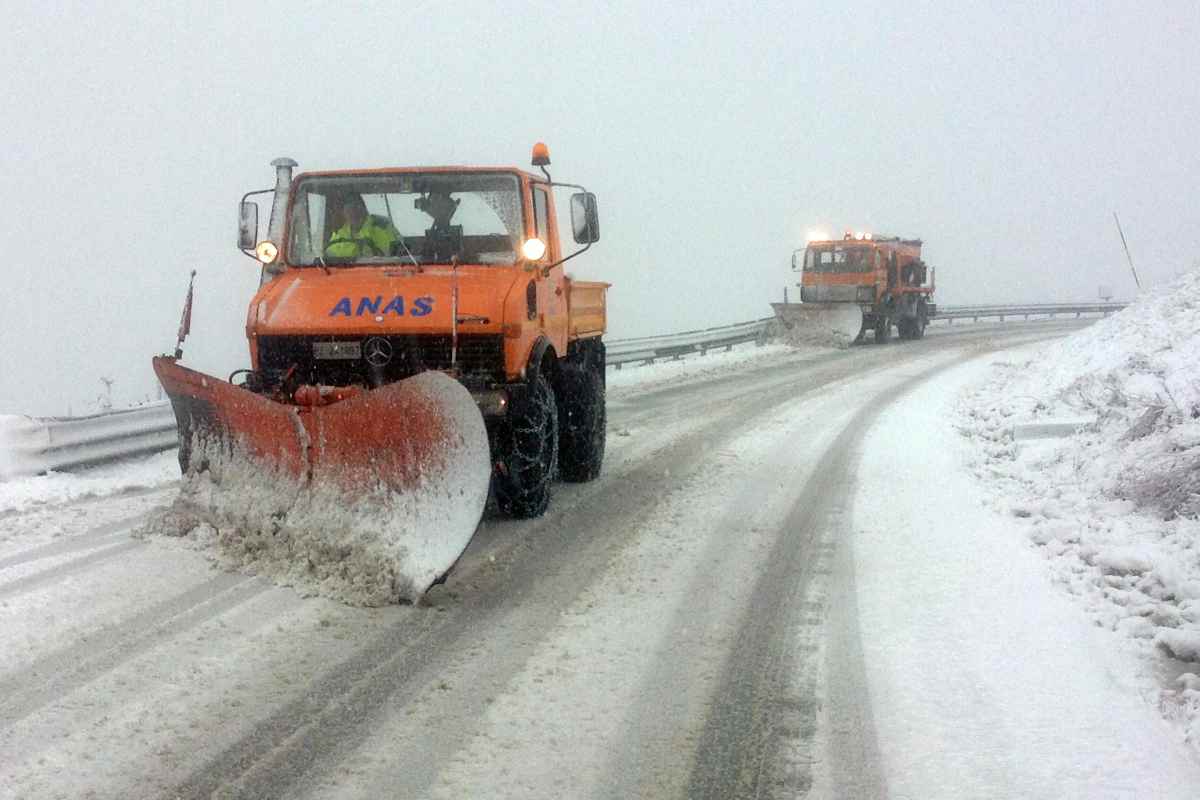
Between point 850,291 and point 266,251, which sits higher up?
point 850,291

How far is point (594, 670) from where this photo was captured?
13.0 feet

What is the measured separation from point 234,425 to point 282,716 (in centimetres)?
237

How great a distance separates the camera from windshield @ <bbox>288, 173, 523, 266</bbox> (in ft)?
21.2

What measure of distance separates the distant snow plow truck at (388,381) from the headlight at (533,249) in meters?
0.02

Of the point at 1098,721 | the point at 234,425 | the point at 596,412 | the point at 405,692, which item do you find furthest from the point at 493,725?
the point at 596,412

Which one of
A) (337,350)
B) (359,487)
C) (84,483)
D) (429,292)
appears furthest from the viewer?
(84,483)

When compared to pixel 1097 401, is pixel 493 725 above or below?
below

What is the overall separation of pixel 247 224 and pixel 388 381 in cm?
157

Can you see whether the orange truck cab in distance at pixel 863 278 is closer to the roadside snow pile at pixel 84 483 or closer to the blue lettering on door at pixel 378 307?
the roadside snow pile at pixel 84 483

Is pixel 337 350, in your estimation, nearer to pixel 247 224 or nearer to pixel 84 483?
pixel 247 224

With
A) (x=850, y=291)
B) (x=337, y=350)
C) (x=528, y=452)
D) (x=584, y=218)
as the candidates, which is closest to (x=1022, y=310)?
(x=850, y=291)

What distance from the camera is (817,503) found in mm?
7125

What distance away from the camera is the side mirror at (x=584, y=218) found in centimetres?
660

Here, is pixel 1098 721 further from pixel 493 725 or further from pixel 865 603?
pixel 493 725
